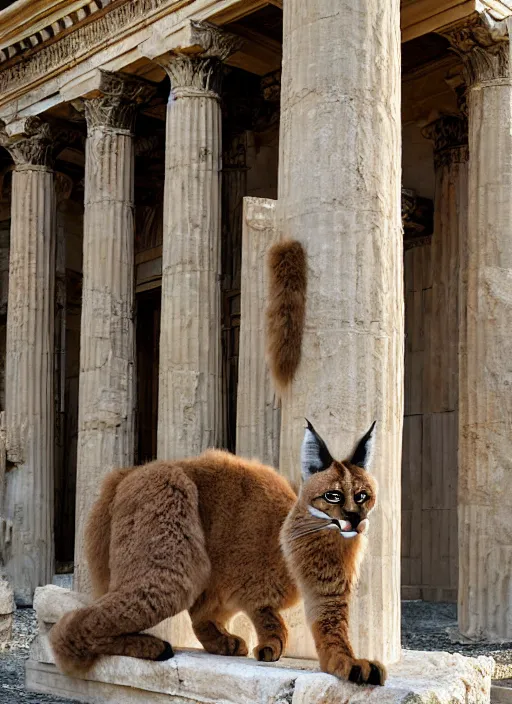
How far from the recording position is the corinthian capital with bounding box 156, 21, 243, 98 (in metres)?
17.0

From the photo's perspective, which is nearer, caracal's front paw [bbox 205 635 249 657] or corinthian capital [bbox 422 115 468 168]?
caracal's front paw [bbox 205 635 249 657]

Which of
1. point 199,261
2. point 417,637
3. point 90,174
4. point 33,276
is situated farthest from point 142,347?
point 417,637

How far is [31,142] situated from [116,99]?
273 cm

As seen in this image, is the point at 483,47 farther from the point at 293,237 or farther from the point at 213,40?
the point at 293,237

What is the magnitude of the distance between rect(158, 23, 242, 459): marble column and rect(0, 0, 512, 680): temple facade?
34mm

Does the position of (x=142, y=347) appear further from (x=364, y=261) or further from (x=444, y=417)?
(x=364, y=261)

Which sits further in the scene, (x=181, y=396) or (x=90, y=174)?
(x=90, y=174)

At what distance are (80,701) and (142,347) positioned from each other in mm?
20452

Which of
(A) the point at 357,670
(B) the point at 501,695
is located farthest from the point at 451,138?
(A) the point at 357,670

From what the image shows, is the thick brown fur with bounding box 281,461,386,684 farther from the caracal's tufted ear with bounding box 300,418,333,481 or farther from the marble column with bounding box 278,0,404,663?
the marble column with bounding box 278,0,404,663

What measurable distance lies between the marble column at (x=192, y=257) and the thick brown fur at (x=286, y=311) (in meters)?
7.90

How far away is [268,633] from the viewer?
24.6 ft

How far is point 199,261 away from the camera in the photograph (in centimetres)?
1662

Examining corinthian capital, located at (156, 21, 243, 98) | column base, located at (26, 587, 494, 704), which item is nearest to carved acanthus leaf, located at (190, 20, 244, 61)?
corinthian capital, located at (156, 21, 243, 98)
